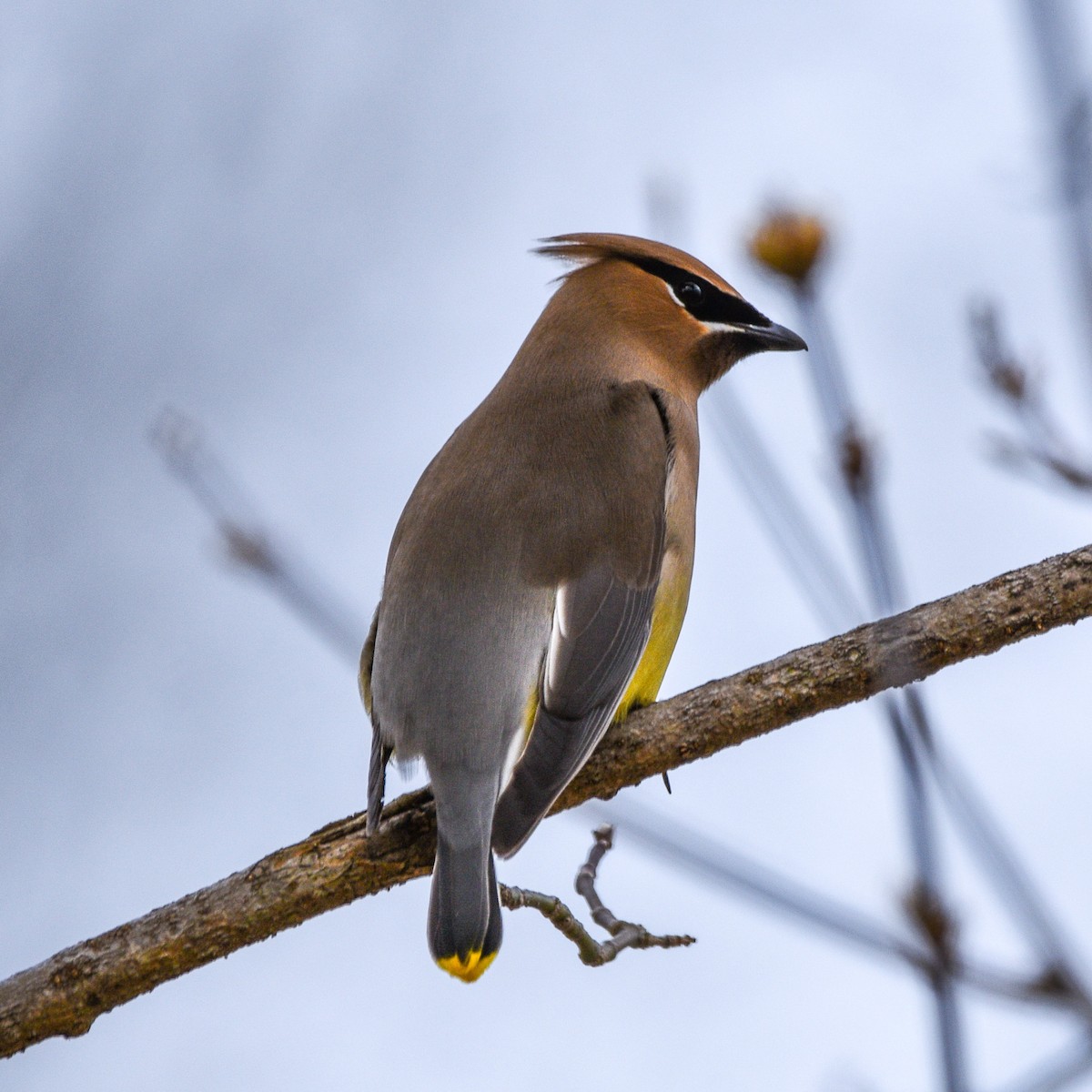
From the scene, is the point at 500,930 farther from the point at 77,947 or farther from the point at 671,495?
the point at 671,495

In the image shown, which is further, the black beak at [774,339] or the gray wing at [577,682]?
the black beak at [774,339]

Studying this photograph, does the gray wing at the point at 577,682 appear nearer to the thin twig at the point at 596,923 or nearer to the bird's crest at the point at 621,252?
the thin twig at the point at 596,923

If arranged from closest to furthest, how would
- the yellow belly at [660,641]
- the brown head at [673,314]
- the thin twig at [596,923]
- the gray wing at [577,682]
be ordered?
the thin twig at [596,923]
the gray wing at [577,682]
the yellow belly at [660,641]
the brown head at [673,314]

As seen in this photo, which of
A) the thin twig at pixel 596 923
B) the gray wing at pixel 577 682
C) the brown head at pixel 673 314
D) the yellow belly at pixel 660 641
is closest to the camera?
the thin twig at pixel 596 923

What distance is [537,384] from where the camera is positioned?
412cm

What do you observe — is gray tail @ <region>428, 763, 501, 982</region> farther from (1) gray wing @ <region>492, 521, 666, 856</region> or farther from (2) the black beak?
(2) the black beak

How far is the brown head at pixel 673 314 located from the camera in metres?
4.42

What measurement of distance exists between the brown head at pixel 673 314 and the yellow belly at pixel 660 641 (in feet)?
2.98

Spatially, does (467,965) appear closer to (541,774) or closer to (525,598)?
(541,774)

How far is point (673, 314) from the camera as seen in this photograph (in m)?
4.50

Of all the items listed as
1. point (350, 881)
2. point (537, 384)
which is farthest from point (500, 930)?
point (537, 384)

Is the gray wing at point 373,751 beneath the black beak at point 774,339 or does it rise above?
beneath

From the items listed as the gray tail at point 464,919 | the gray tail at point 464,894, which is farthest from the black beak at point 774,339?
the gray tail at point 464,919

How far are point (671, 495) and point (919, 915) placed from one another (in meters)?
2.52
